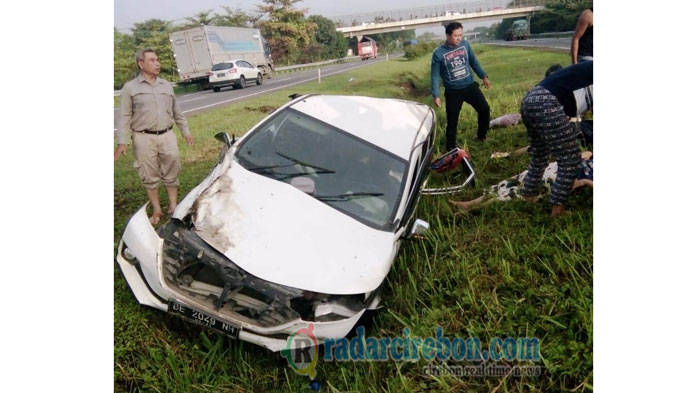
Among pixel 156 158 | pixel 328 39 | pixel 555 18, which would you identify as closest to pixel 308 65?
pixel 328 39

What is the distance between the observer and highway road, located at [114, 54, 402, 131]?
4.75 m

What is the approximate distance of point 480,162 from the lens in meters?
4.20

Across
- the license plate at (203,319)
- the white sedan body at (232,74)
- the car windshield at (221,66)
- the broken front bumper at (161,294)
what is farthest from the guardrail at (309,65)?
the license plate at (203,319)

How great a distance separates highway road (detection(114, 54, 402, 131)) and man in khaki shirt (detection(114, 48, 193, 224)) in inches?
49.2

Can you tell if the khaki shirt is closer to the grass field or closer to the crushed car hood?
the grass field

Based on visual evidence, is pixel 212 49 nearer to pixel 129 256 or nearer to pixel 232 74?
pixel 232 74

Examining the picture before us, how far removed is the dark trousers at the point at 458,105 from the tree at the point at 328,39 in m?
1.34

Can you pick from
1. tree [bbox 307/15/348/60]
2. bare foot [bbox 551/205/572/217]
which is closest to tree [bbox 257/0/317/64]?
tree [bbox 307/15/348/60]

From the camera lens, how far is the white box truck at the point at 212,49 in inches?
158

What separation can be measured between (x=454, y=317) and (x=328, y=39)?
3.49m

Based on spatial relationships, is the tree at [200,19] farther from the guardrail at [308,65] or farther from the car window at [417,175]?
the car window at [417,175]
